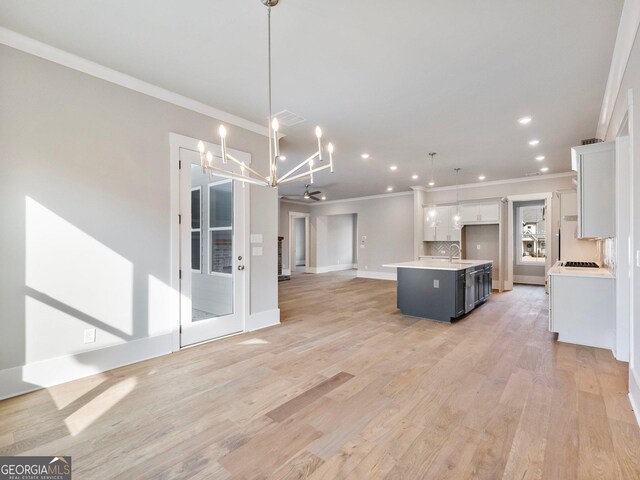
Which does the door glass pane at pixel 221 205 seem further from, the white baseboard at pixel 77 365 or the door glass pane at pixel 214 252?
the white baseboard at pixel 77 365

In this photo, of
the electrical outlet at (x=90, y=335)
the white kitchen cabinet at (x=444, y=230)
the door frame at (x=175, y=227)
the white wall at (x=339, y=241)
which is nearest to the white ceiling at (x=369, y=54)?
the door frame at (x=175, y=227)

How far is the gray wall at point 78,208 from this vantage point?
8.31ft

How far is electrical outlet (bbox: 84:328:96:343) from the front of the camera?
2.87m

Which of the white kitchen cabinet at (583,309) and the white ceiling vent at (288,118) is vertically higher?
the white ceiling vent at (288,118)

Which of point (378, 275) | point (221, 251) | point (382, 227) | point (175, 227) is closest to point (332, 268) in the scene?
point (378, 275)

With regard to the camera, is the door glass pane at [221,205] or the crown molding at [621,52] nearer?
the crown molding at [621,52]

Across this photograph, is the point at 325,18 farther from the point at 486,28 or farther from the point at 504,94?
the point at 504,94

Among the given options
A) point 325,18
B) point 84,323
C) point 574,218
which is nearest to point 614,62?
point 325,18

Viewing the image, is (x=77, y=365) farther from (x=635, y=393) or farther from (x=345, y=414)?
(x=635, y=393)

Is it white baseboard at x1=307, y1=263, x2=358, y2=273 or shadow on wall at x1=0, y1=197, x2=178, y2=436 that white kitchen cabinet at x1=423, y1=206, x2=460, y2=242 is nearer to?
white baseboard at x1=307, y1=263, x2=358, y2=273

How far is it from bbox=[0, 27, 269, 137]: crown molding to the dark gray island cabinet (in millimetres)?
3441

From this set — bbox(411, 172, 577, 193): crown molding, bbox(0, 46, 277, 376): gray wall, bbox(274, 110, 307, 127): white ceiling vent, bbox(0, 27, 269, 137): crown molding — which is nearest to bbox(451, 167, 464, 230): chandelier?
bbox(411, 172, 577, 193): crown molding

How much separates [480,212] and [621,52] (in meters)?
5.75

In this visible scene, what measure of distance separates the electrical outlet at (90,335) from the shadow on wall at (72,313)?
2cm
